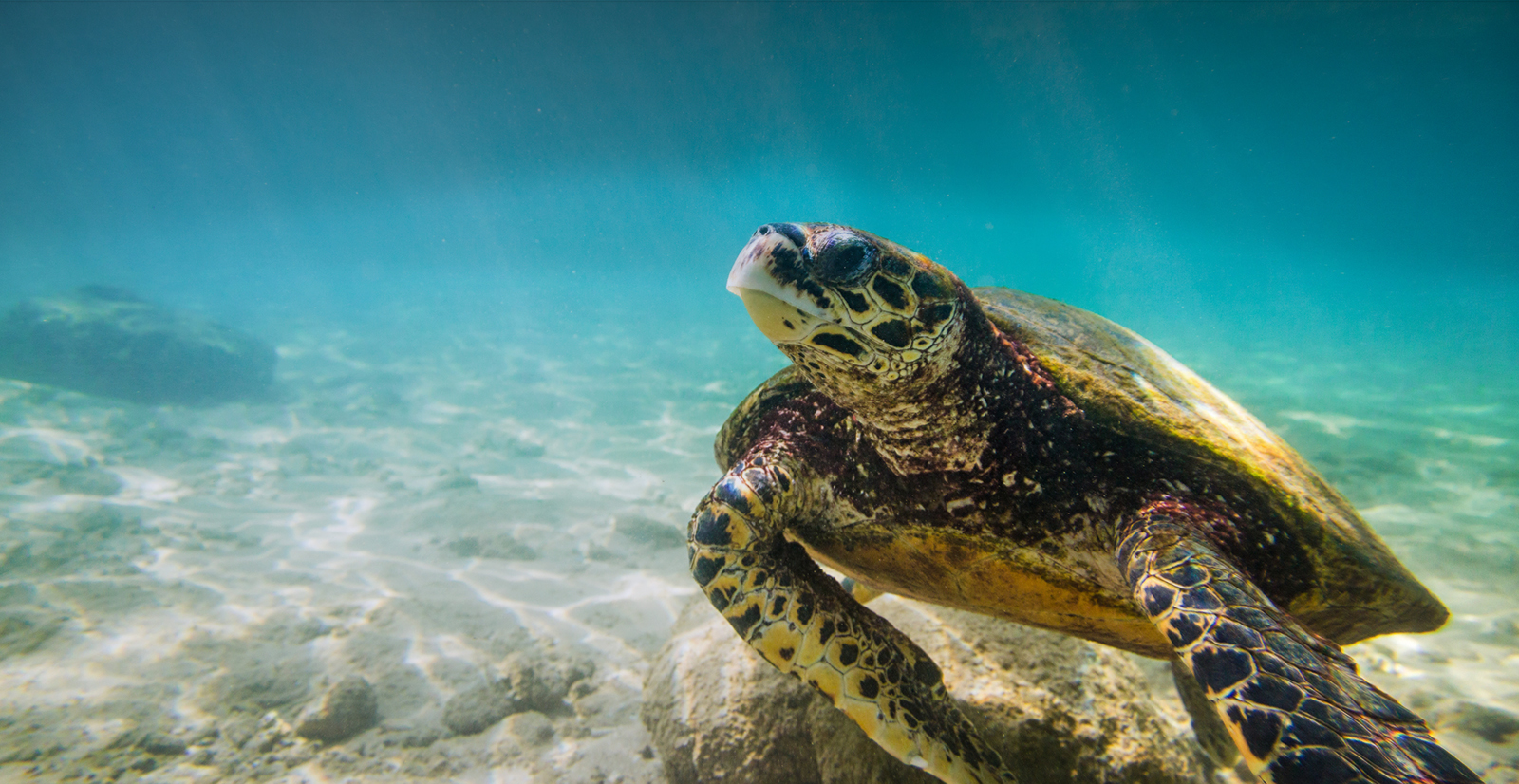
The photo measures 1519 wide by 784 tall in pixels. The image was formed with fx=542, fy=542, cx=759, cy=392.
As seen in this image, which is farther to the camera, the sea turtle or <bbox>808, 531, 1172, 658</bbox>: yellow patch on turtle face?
<bbox>808, 531, 1172, 658</bbox>: yellow patch on turtle face

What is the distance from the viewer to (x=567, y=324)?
2942 cm

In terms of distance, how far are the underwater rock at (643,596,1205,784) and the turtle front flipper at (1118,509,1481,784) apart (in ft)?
3.55

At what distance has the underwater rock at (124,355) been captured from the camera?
12023mm

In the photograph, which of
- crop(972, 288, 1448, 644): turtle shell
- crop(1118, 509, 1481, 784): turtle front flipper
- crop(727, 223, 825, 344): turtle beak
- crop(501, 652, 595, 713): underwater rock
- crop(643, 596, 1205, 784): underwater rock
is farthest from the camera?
crop(501, 652, 595, 713): underwater rock

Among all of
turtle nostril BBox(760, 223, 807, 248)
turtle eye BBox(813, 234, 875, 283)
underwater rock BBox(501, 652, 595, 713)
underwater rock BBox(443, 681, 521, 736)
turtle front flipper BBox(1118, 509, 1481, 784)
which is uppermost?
turtle nostril BBox(760, 223, 807, 248)

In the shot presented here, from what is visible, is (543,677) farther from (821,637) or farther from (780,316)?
(780,316)

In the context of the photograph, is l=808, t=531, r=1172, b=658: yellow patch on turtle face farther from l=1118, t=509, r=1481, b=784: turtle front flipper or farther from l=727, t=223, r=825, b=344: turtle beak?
l=727, t=223, r=825, b=344: turtle beak

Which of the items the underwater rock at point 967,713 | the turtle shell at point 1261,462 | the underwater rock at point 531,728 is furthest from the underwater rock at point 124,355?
the turtle shell at point 1261,462

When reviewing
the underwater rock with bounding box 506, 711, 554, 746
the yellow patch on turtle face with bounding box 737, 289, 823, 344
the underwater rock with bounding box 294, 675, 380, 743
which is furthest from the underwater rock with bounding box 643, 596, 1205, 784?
the underwater rock with bounding box 294, 675, 380, 743

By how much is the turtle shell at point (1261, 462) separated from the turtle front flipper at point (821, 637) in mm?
1103

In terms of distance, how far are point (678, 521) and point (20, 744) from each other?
5140mm

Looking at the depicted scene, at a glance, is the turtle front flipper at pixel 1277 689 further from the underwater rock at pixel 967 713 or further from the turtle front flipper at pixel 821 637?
the underwater rock at pixel 967 713

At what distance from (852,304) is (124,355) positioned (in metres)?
18.4

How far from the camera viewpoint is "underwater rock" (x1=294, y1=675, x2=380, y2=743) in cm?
306
